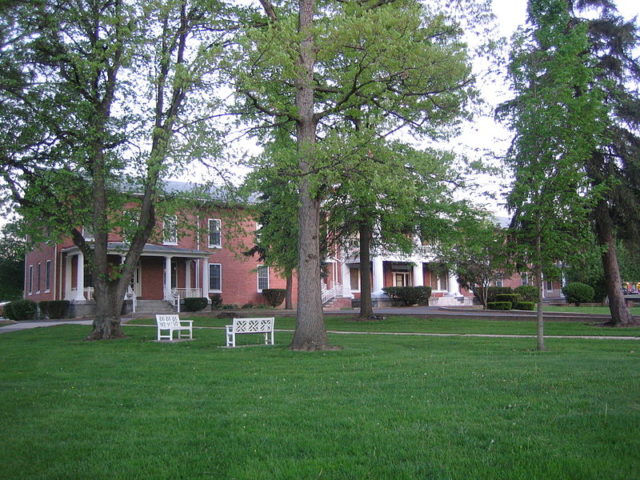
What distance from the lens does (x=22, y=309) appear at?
3481 cm

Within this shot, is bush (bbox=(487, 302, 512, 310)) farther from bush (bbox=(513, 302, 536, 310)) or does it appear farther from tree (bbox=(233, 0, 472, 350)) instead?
tree (bbox=(233, 0, 472, 350))

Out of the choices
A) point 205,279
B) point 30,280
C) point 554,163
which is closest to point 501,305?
point 205,279

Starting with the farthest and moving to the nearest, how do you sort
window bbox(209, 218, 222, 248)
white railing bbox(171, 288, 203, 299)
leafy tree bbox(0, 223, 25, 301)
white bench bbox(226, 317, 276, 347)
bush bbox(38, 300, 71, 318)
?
leafy tree bbox(0, 223, 25, 301), white railing bbox(171, 288, 203, 299), bush bbox(38, 300, 71, 318), window bbox(209, 218, 222, 248), white bench bbox(226, 317, 276, 347)

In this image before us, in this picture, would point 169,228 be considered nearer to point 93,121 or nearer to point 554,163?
point 93,121

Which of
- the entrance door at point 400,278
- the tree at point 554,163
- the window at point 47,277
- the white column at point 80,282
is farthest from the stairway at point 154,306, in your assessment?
the tree at point 554,163

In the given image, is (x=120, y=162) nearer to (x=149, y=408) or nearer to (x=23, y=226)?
(x=23, y=226)

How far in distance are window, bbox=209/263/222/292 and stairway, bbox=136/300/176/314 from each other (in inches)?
179

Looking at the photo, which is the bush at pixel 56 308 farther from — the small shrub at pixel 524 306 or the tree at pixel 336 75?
the small shrub at pixel 524 306

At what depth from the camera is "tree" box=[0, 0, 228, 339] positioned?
1638cm

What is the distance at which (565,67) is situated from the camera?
39.6 feet

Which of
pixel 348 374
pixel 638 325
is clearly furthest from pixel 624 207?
pixel 348 374

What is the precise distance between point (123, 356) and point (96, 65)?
763cm

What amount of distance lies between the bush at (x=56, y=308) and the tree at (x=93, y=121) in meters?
16.8

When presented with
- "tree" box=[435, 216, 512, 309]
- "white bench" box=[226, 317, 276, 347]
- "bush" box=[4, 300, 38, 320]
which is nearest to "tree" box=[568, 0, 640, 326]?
"tree" box=[435, 216, 512, 309]
